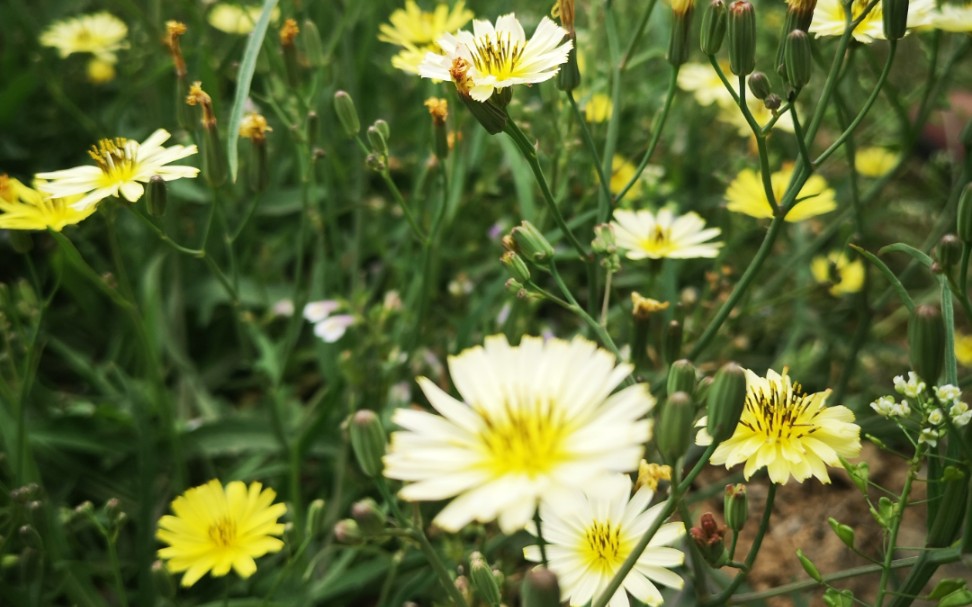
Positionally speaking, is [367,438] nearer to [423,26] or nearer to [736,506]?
[736,506]

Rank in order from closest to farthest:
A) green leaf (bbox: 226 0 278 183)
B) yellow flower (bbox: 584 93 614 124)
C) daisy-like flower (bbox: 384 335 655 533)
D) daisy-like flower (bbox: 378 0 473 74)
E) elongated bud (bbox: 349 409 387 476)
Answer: daisy-like flower (bbox: 384 335 655 533) < elongated bud (bbox: 349 409 387 476) < green leaf (bbox: 226 0 278 183) < daisy-like flower (bbox: 378 0 473 74) < yellow flower (bbox: 584 93 614 124)

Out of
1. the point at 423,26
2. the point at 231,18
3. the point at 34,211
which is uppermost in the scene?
the point at 231,18

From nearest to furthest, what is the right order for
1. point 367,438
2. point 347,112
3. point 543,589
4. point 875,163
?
point 543,589
point 367,438
point 347,112
point 875,163

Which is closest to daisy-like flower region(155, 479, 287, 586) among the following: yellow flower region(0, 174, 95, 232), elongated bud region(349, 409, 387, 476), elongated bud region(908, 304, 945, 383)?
elongated bud region(349, 409, 387, 476)

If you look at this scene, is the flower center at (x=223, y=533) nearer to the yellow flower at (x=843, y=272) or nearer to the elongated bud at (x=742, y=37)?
the elongated bud at (x=742, y=37)

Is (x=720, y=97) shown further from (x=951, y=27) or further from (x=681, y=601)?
(x=681, y=601)

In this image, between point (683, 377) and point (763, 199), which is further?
point (763, 199)

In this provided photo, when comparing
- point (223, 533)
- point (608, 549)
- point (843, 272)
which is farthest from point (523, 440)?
point (843, 272)

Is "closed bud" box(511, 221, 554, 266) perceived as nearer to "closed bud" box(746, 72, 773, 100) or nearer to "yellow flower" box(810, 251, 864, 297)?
"closed bud" box(746, 72, 773, 100)
